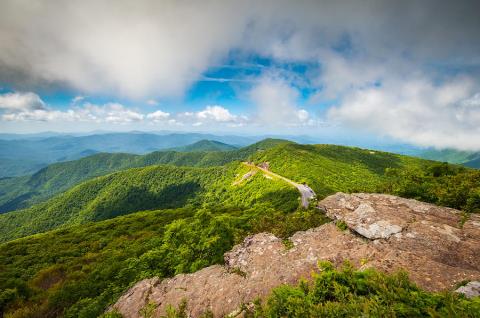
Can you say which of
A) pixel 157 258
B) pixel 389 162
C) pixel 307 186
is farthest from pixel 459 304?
pixel 389 162

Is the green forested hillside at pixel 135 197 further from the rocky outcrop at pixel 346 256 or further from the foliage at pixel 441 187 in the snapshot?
the rocky outcrop at pixel 346 256

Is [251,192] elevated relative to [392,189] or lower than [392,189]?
lower

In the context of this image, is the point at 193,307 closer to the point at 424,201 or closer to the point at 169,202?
the point at 424,201

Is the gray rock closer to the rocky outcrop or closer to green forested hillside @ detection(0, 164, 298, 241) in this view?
the rocky outcrop

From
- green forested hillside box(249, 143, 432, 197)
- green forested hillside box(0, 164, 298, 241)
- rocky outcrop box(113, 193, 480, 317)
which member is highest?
rocky outcrop box(113, 193, 480, 317)

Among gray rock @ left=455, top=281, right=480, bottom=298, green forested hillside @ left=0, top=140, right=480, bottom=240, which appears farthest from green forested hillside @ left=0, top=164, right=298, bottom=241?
gray rock @ left=455, top=281, right=480, bottom=298

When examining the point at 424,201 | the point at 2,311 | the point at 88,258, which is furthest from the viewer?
the point at 88,258
